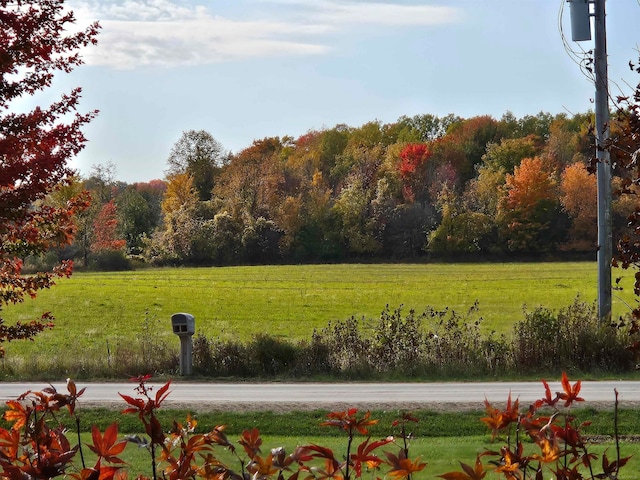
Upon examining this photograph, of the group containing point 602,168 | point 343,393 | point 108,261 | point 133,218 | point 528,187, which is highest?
point 528,187

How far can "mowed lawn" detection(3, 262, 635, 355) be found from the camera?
2908cm

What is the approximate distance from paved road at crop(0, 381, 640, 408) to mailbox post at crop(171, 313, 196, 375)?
2.25 ft

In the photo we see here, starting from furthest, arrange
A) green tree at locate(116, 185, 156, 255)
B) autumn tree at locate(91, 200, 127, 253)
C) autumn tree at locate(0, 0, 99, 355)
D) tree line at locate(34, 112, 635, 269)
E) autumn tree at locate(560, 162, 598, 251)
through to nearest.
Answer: green tree at locate(116, 185, 156, 255), tree line at locate(34, 112, 635, 269), autumn tree at locate(560, 162, 598, 251), autumn tree at locate(91, 200, 127, 253), autumn tree at locate(0, 0, 99, 355)

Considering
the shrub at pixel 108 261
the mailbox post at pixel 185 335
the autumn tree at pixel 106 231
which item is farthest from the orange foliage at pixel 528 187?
the mailbox post at pixel 185 335

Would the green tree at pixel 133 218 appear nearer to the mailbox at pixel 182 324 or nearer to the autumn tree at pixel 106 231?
the autumn tree at pixel 106 231

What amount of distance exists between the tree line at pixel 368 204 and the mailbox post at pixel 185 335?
5872 centimetres

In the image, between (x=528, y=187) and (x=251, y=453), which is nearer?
(x=251, y=453)

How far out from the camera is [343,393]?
15023 millimetres

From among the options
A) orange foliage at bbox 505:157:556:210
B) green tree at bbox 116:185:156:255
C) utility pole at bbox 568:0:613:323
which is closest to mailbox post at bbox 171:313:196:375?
utility pole at bbox 568:0:613:323

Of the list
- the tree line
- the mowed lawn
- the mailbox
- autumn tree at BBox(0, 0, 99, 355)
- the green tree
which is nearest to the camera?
autumn tree at BBox(0, 0, 99, 355)

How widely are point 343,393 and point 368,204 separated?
76.5 meters

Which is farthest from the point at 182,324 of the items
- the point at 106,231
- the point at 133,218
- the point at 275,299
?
the point at 133,218

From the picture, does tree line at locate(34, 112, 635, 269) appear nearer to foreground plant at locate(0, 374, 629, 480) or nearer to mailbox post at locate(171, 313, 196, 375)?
mailbox post at locate(171, 313, 196, 375)

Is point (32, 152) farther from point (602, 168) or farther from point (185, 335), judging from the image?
point (602, 168)
